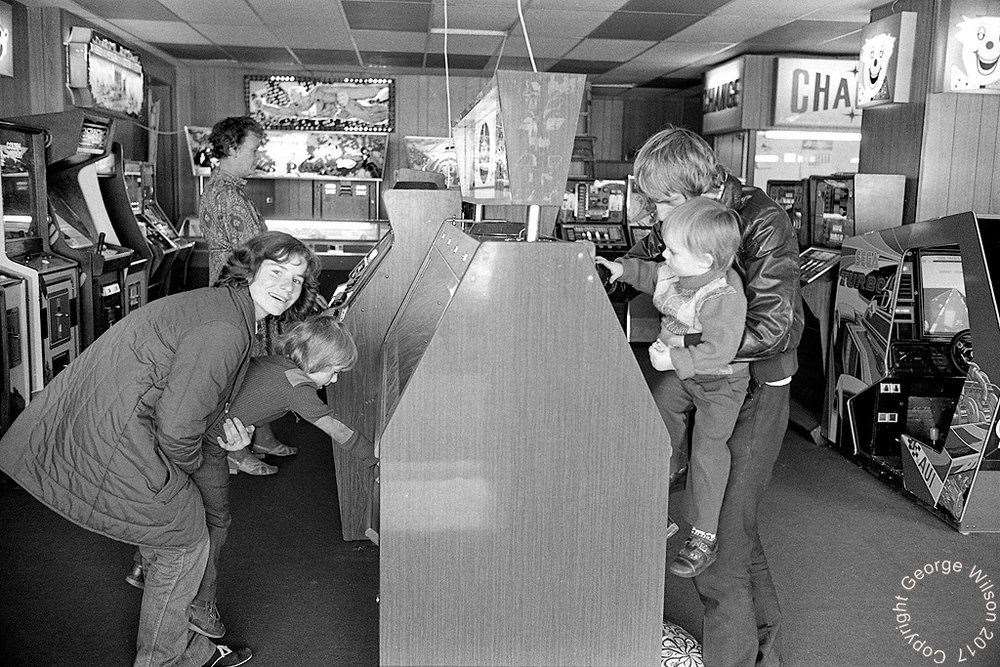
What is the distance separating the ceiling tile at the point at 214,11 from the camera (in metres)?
6.30

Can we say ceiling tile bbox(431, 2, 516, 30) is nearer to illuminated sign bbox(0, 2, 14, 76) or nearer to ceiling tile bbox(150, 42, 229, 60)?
ceiling tile bbox(150, 42, 229, 60)

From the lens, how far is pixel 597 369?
2.09 m

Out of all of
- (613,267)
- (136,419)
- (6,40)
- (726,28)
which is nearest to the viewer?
(136,419)

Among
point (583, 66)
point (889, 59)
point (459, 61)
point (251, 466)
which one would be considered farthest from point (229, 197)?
point (583, 66)

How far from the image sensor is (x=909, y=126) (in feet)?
17.7

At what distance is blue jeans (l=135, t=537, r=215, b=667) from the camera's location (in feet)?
7.87

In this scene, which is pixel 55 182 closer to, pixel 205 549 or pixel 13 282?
pixel 13 282

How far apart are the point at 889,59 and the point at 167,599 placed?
491 cm

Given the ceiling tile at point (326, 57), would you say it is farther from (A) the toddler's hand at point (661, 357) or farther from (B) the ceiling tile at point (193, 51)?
(A) the toddler's hand at point (661, 357)

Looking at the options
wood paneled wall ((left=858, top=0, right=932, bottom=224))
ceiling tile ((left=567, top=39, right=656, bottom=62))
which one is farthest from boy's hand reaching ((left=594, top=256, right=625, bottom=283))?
ceiling tile ((left=567, top=39, right=656, bottom=62))

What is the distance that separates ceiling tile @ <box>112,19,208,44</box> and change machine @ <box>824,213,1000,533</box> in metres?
5.37

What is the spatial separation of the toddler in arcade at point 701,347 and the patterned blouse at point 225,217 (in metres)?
2.22

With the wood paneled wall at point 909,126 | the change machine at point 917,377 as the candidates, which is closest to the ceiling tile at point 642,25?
the wood paneled wall at point 909,126

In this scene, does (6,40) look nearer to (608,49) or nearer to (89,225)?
(89,225)
